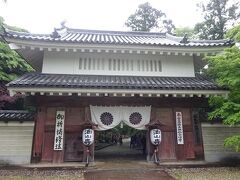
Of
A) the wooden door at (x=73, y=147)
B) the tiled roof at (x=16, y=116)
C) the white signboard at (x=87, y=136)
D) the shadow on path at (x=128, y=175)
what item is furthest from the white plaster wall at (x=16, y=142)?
the shadow on path at (x=128, y=175)

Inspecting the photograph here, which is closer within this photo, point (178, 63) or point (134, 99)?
point (134, 99)

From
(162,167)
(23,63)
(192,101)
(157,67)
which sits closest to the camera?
(162,167)

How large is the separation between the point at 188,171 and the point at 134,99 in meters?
4.38

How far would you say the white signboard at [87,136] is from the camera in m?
11.5

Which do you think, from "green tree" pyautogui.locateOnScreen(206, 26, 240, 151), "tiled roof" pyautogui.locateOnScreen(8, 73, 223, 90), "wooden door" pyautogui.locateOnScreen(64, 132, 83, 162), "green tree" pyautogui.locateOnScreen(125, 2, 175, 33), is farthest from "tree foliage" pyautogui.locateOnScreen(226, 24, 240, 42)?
"green tree" pyautogui.locateOnScreen(125, 2, 175, 33)

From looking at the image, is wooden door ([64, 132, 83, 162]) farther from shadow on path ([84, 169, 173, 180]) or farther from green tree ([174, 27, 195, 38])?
green tree ([174, 27, 195, 38])

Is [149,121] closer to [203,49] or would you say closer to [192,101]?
[192,101]

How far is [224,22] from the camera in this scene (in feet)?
104

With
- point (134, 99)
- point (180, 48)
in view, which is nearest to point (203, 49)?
point (180, 48)

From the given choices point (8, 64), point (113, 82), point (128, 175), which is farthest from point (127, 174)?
point (8, 64)

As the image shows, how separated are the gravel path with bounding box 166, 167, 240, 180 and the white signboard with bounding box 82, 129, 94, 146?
3.74 m

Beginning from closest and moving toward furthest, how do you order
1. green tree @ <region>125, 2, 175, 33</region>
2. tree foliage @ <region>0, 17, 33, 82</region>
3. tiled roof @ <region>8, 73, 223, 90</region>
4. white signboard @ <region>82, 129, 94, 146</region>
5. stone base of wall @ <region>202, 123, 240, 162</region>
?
tiled roof @ <region>8, 73, 223, 90</region>
white signboard @ <region>82, 129, 94, 146</region>
stone base of wall @ <region>202, 123, 240, 162</region>
tree foliage @ <region>0, 17, 33, 82</region>
green tree @ <region>125, 2, 175, 33</region>

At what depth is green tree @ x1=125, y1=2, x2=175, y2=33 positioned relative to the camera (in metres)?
44.6

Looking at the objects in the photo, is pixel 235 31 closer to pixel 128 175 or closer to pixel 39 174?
pixel 128 175
